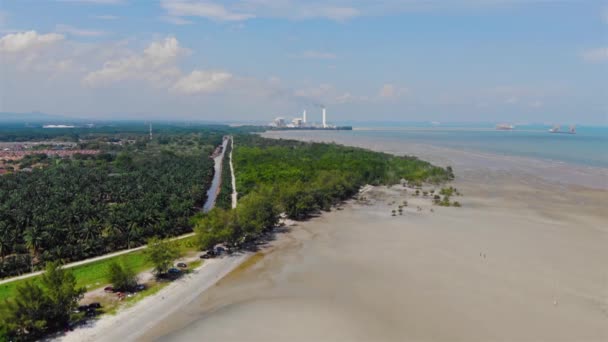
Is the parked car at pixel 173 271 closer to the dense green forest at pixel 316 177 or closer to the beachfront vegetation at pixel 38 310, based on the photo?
the beachfront vegetation at pixel 38 310

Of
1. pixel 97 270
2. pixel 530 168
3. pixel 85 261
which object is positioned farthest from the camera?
pixel 530 168

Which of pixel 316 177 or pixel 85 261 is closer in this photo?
pixel 85 261

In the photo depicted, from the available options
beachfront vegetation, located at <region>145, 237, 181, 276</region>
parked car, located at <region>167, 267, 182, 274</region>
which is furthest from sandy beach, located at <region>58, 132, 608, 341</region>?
beachfront vegetation, located at <region>145, 237, 181, 276</region>

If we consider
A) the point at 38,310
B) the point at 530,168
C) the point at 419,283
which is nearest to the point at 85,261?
the point at 38,310

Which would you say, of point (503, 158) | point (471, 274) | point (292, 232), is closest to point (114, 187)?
point (292, 232)

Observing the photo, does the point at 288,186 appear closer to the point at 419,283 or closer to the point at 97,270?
the point at 419,283

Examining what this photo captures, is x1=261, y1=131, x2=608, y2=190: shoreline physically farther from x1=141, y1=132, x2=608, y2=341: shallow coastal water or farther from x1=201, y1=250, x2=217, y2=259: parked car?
x1=201, y1=250, x2=217, y2=259: parked car

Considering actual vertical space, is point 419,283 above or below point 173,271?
below

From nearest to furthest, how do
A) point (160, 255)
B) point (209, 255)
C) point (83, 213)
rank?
point (160, 255)
point (209, 255)
point (83, 213)
